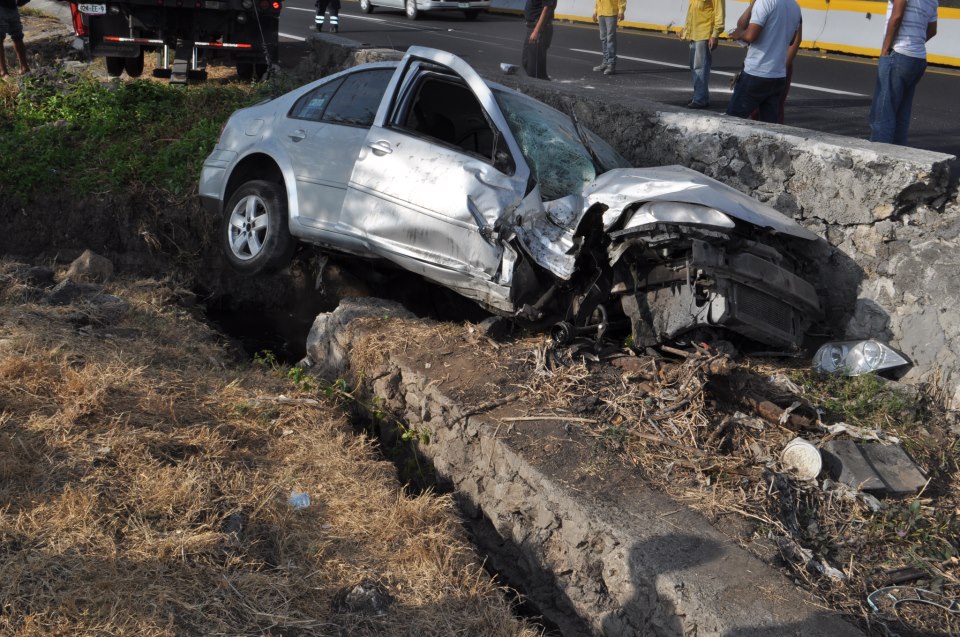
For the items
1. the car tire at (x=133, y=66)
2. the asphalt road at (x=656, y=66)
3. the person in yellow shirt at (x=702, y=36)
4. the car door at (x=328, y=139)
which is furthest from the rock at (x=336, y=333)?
the car tire at (x=133, y=66)

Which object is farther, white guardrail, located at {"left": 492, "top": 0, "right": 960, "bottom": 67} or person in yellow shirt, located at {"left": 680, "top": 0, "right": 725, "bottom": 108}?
white guardrail, located at {"left": 492, "top": 0, "right": 960, "bottom": 67}

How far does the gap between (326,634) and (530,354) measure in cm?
247

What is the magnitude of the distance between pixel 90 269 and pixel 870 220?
6.11 m

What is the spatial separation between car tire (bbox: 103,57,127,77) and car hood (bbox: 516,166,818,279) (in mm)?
8313

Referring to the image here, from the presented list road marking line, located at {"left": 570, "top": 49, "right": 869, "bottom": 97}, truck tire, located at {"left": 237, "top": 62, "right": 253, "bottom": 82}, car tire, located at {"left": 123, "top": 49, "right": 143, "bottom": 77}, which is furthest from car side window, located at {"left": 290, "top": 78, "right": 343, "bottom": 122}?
road marking line, located at {"left": 570, "top": 49, "right": 869, "bottom": 97}

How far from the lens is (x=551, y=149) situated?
622 cm

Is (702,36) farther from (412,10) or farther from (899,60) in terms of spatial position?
(412,10)

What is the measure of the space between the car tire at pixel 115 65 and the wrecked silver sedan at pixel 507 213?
225 inches

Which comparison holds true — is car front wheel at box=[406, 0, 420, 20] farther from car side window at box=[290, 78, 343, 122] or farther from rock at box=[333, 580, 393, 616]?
rock at box=[333, 580, 393, 616]

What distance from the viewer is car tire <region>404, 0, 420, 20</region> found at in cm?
2109

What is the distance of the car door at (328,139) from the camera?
6566 millimetres

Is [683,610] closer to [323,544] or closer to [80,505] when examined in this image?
[323,544]

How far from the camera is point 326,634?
3.66m

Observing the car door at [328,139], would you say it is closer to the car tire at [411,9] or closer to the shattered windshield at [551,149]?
the shattered windshield at [551,149]
